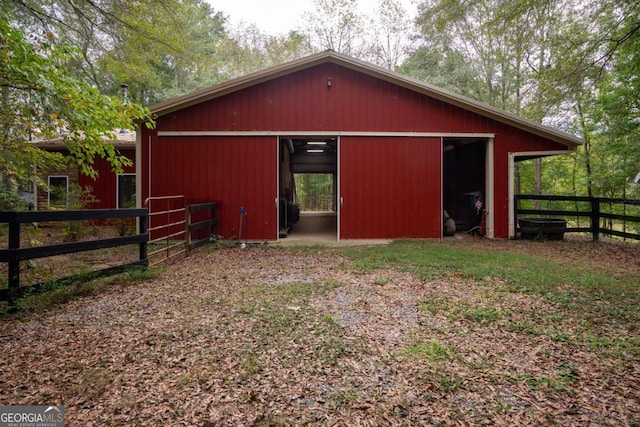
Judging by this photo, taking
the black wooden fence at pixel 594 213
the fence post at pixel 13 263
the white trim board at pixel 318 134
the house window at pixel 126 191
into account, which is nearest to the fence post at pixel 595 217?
the black wooden fence at pixel 594 213

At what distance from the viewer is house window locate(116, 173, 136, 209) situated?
1116 centimetres

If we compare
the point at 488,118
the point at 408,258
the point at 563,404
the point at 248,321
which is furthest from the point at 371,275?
the point at 488,118

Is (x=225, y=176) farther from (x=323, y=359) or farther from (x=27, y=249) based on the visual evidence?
(x=323, y=359)

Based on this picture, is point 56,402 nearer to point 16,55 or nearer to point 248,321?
point 248,321

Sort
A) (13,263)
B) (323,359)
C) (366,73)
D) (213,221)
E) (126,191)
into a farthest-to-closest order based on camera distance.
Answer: (126,191), (366,73), (213,221), (13,263), (323,359)

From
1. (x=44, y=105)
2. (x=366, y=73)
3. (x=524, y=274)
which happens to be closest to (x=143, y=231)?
(x=44, y=105)

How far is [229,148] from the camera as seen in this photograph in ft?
25.7

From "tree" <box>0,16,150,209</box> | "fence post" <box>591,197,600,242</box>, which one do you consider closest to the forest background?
"tree" <box>0,16,150,209</box>

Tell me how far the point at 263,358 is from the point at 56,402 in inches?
47.3

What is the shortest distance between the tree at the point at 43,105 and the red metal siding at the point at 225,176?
3433 millimetres

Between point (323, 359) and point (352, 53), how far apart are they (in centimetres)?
2039

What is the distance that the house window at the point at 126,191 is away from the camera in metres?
11.2

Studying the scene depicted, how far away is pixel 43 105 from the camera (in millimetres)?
3477

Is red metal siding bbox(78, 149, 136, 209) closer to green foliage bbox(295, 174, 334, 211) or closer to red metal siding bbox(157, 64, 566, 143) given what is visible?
red metal siding bbox(157, 64, 566, 143)
